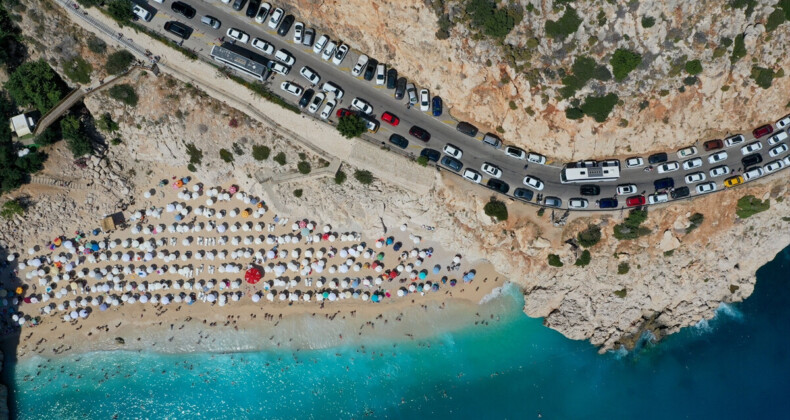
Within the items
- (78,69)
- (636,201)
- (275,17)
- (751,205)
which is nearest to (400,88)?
(275,17)

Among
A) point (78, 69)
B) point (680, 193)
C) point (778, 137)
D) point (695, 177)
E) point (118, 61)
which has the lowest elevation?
point (78, 69)

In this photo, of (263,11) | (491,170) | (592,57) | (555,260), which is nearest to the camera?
(592,57)

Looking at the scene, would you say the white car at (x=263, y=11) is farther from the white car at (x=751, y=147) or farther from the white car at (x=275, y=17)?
the white car at (x=751, y=147)

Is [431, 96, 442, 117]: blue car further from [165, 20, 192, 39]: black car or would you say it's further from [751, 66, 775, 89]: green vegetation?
[751, 66, 775, 89]: green vegetation

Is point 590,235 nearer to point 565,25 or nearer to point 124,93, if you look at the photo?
point 565,25

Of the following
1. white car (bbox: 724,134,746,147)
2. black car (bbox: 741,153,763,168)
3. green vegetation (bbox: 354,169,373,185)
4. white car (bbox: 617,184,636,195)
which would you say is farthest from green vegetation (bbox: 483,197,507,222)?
black car (bbox: 741,153,763,168)

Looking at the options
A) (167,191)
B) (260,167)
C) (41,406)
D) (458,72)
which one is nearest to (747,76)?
(458,72)
